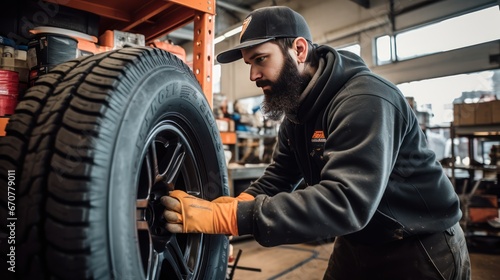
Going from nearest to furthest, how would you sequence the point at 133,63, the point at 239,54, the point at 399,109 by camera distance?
the point at 133,63 < the point at 399,109 < the point at 239,54

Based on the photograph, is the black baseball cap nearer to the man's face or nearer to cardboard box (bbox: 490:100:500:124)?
the man's face

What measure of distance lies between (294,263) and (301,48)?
313 centimetres

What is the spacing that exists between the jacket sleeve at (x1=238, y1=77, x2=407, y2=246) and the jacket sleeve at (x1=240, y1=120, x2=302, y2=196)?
25.1 inches

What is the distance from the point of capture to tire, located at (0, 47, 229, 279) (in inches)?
25.3

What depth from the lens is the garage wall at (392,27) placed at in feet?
21.2

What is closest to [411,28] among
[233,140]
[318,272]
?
[233,140]

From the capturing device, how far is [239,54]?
1.55m

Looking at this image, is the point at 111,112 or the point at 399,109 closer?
the point at 111,112

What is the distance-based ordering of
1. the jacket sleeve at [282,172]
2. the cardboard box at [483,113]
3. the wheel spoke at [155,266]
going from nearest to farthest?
the wheel spoke at [155,266] → the jacket sleeve at [282,172] → the cardboard box at [483,113]

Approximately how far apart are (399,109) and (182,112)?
0.73 meters

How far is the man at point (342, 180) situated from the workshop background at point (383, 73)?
1.10 ft

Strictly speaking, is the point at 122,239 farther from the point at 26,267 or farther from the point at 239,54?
the point at 239,54

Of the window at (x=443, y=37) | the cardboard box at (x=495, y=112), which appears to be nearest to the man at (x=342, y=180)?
the cardboard box at (x=495, y=112)

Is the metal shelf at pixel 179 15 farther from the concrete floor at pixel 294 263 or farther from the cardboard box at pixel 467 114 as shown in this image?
the cardboard box at pixel 467 114
